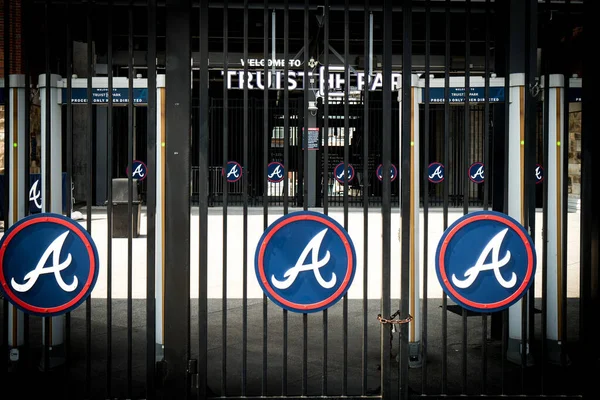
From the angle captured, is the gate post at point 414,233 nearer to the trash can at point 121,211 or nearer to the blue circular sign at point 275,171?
the trash can at point 121,211

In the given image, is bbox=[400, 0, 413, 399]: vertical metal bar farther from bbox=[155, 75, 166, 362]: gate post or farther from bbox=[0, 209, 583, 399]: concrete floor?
bbox=[155, 75, 166, 362]: gate post

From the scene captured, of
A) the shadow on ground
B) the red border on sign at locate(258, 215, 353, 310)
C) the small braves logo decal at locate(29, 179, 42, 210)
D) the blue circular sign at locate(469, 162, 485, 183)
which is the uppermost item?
the blue circular sign at locate(469, 162, 485, 183)

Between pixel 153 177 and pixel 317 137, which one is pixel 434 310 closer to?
pixel 153 177

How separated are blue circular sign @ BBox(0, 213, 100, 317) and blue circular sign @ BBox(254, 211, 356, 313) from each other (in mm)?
1001

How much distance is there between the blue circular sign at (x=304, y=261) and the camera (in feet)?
12.3

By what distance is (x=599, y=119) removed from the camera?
154 inches

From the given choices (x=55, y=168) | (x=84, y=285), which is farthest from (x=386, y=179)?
(x=55, y=168)

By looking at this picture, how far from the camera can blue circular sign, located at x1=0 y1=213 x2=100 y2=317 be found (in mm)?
3709

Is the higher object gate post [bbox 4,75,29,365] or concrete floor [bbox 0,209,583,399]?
gate post [bbox 4,75,29,365]

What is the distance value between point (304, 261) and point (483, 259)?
3.49 ft

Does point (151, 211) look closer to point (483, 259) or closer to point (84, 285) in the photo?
point (84, 285)

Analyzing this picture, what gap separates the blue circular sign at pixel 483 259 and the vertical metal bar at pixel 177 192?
1.50 m

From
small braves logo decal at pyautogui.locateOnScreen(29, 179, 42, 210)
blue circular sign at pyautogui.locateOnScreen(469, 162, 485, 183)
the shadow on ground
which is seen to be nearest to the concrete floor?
the shadow on ground

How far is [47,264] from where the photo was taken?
372 cm
